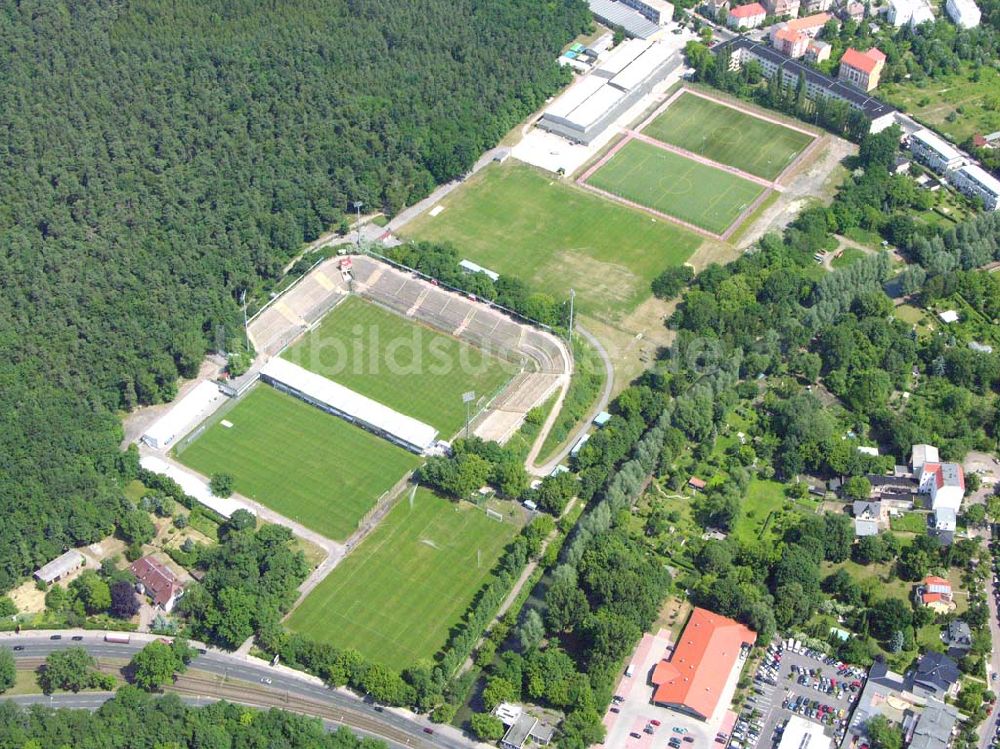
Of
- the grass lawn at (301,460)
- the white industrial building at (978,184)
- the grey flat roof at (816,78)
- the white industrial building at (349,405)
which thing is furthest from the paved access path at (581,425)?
the grey flat roof at (816,78)

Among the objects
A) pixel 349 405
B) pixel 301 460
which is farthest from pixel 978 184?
pixel 301 460

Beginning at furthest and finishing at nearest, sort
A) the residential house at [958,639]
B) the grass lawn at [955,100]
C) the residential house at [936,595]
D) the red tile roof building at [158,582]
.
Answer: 1. the grass lawn at [955,100]
2. the red tile roof building at [158,582]
3. the residential house at [936,595]
4. the residential house at [958,639]

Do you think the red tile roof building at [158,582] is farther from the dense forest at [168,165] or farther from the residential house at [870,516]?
the residential house at [870,516]

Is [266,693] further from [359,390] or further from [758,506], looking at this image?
[758,506]

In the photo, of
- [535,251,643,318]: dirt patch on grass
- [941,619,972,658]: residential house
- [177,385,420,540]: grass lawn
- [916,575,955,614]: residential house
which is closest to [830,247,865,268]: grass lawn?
[535,251,643,318]: dirt patch on grass

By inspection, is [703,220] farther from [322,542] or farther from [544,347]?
[322,542]

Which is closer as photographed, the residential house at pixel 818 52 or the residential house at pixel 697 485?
the residential house at pixel 697 485
